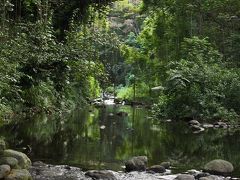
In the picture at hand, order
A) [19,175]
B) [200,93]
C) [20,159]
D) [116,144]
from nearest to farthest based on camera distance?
[19,175]
[20,159]
[116,144]
[200,93]

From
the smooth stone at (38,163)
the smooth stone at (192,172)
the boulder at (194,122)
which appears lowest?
the smooth stone at (192,172)

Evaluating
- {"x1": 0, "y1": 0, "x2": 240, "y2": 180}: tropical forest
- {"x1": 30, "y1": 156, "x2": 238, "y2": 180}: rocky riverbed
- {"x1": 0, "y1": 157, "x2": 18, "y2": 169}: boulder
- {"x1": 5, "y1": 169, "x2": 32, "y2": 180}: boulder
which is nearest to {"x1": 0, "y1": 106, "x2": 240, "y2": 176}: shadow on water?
{"x1": 0, "y1": 0, "x2": 240, "y2": 180}: tropical forest

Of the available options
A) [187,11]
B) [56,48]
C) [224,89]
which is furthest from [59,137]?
[187,11]

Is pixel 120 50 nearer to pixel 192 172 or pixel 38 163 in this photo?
pixel 38 163

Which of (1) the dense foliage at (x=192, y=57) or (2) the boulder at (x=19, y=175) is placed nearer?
(2) the boulder at (x=19, y=175)

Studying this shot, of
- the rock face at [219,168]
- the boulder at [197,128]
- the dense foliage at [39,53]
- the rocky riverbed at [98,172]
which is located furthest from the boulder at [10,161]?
the boulder at [197,128]

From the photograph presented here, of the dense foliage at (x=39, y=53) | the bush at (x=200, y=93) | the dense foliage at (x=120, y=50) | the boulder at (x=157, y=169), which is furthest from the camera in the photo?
the bush at (x=200, y=93)

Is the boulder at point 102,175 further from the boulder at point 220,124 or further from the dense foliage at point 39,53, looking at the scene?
the boulder at point 220,124

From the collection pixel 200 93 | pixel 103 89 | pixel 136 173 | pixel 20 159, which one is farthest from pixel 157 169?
pixel 200 93

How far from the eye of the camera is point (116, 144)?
12977 mm

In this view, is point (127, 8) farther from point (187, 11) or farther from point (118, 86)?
point (187, 11)

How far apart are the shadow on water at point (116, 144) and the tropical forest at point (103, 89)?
0.03m

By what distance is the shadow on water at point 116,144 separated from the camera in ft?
34.8

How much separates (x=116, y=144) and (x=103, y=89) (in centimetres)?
709
